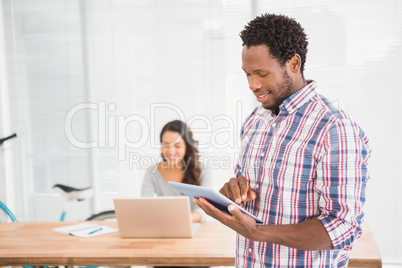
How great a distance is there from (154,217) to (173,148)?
821mm

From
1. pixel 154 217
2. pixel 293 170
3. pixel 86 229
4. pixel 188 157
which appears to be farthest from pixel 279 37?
pixel 188 157

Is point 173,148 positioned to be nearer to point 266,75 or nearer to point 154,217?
point 154,217

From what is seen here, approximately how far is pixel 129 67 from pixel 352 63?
1923 millimetres

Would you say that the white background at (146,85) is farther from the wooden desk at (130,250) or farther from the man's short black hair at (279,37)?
the man's short black hair at (279,37)

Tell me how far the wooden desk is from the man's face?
35.6 inches

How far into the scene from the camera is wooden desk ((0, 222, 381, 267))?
1861 mm

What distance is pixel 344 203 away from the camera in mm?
1078

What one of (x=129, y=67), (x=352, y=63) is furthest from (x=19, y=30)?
(x=352, y=63)

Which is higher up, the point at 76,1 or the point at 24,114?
the point at 76,1

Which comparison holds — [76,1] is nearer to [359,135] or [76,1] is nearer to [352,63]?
[352,63]

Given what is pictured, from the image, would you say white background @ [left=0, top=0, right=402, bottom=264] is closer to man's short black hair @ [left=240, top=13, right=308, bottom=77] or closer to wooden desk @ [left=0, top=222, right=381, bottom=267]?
wooden desk @ [left=0, top=222, right=381, bottom=267]

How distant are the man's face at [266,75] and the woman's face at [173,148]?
1567 millimetres

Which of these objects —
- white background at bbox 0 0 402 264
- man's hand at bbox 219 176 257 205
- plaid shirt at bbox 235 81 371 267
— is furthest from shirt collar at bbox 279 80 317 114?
white background at bbox 0 0 402 264

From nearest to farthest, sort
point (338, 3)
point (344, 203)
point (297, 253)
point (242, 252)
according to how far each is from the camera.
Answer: point (344, 203), point (297, 253), point (242, 252), point (338, 3)
